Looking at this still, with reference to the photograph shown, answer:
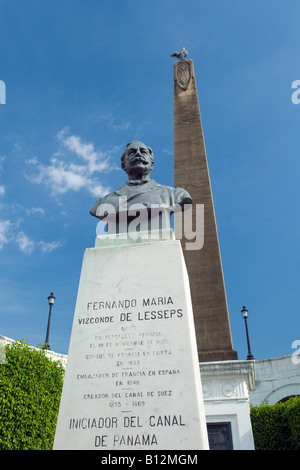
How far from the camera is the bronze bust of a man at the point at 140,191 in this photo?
5082 millimetres

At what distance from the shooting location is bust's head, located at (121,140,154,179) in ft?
17.7

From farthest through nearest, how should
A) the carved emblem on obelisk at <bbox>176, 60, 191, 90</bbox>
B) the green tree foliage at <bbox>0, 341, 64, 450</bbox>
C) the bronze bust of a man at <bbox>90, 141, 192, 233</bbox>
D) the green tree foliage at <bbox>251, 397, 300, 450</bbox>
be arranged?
the carved emblem on obelisk at <bbox>176, 60, 191, 90</bbox>
the green tree foliage at <bbox>251, 397, 300, 450</bbox>
the green tree foliage at <bbox>0, 341, 64, 450</bbox>
the bronze bust of a man at <bbox>90, 141, 192, 233</bbox>

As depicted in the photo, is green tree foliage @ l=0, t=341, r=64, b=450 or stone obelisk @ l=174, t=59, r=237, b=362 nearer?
green tree foliage @ l=0, t=341, r=64, b=450

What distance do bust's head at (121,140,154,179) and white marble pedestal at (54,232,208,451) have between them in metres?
1.37

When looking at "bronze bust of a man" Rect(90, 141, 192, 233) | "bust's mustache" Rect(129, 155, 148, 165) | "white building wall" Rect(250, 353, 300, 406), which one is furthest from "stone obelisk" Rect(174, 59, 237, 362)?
"bust's mustache" Rect(129, 155, 148, 165)

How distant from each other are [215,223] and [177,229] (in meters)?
1.43

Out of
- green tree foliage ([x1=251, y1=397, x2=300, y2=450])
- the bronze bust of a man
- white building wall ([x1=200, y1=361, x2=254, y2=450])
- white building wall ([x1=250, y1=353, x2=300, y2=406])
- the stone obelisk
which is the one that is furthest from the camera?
white building wall ([x1=250, y1=353, x2=300, y2=406])

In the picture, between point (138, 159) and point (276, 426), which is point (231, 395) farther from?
point (138, 159)

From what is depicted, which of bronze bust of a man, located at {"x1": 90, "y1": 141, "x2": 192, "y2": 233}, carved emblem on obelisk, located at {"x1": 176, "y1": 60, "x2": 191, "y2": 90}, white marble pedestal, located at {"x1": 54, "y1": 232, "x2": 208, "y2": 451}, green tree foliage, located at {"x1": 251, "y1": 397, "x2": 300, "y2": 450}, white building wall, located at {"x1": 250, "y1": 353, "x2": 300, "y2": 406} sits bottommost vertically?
white marble pedestal, located at {"x1": 54, "y1": 232, "x2": 208, "y2": 451}

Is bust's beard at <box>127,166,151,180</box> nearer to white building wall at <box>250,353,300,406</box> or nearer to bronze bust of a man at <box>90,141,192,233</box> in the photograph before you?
bronze bust of a man at <box>90,141,192,233</box>

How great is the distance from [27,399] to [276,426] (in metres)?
8.36

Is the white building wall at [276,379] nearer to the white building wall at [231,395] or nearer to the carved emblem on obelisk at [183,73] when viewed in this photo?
the white building wall at [231,395]

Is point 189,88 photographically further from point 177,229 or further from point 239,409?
point 239,409

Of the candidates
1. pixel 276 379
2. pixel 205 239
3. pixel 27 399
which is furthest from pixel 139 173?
pixel 276 379
